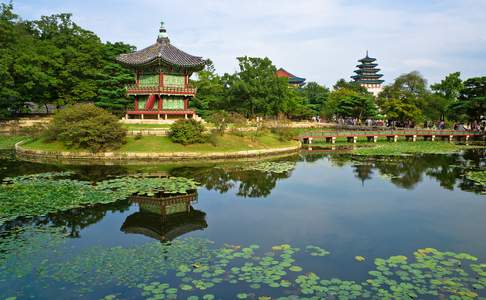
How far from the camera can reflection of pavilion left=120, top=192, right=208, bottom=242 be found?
14047mm

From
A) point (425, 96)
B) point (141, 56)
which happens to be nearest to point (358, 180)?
point (141, 56)

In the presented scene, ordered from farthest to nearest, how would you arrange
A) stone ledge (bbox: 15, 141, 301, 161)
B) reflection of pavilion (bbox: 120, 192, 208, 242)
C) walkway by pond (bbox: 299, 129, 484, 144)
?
walkway by pond (bbox: 299, 129, 484, 144) → stone ledge (bbox: 15, 141, 301, 161) → reflection of pavilion (bbox: 120, 192, 208, 242)

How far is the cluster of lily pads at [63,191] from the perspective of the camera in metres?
16.5

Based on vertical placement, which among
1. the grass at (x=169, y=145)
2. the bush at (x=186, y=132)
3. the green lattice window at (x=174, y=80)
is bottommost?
the grass at (x=169, y=145)

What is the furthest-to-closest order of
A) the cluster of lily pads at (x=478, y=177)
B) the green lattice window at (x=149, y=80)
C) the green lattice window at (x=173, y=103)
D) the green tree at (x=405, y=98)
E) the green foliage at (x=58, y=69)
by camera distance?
the green tree at (x=405, y=98) → the green foliage at (x=58, y=69) → the green lattice window at (x=149, y=80) → the green lattice window at (x=173, y=103) → the cluster of lily pads at (x=478, y=177)

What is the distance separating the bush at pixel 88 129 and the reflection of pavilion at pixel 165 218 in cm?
1365

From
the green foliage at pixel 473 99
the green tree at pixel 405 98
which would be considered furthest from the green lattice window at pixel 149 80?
the green foliage at pixel 473 99

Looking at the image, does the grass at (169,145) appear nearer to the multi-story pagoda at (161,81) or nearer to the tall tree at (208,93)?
the multi-story pagoda at (161,81)

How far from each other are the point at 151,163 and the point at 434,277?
2255 cm

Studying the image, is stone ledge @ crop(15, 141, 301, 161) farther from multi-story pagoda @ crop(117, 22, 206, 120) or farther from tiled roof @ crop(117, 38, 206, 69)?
tiled roof @ crop(117, 38, 206, 69)

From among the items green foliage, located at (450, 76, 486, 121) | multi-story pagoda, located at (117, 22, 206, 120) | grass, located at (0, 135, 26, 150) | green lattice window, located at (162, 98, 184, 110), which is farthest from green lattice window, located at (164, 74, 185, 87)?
green foliage, located at (450, 76, 486, 121)

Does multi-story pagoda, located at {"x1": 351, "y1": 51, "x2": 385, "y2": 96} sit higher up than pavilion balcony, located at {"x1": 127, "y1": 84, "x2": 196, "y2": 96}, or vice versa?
multi-story pagoda, located at {"x1": 351, "y1": 51, "x2": 385, "y2": 96}

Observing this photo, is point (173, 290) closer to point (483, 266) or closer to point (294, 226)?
point (294, 226)

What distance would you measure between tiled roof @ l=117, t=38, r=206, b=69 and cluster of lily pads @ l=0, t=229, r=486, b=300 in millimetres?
29136
